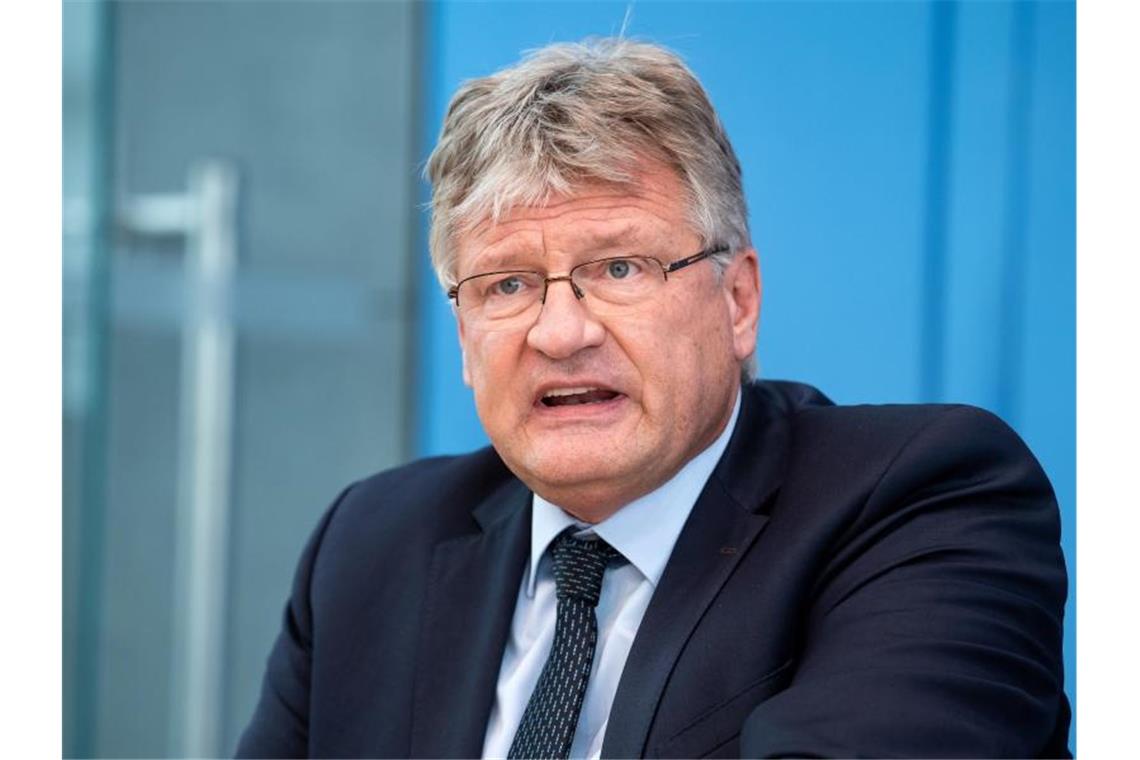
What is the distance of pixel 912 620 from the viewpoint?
5.11 feet

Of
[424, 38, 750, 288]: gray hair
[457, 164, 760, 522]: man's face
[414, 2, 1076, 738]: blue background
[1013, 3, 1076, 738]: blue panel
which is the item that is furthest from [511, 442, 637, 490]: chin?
[1013, 3, 1076, 738]: blue panel

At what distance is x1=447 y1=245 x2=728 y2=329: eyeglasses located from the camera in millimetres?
1863

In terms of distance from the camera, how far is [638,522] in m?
1.92

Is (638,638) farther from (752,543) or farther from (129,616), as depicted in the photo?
(129,616)

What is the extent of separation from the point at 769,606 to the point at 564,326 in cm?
44

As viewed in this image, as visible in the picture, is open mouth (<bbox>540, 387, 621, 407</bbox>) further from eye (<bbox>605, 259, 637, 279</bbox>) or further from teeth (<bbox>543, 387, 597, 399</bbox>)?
eye (<bbox>605, 259, 637, 279</bbox>)

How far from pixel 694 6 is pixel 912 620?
4.71 ft

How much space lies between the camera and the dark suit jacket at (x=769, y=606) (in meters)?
1.50

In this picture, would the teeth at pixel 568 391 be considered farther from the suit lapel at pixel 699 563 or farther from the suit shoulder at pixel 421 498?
the suit shoulder at pixel 421 498

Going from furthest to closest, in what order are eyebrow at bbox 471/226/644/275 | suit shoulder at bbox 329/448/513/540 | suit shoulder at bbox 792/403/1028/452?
suit shoulder at bbox 329/448/513/540 → eyebrow at bbox 471/226/644/275 → suit shoulder at bbox 792/403/1028/452

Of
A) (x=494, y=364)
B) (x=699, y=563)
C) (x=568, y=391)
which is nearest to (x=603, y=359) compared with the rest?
(x=568, y=391)

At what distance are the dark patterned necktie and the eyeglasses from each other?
33 cm
